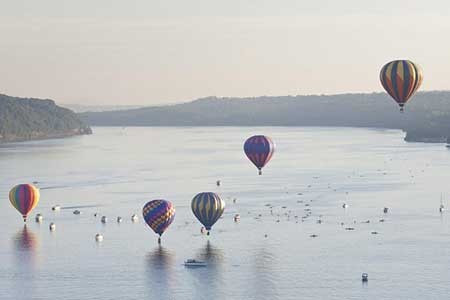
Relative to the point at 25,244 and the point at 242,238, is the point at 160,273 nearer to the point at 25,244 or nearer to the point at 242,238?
the point at 242,238

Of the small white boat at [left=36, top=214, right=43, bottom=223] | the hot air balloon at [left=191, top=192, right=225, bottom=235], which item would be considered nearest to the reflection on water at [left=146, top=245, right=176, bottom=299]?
the hot air balloon at [left=191, top=192, right=225, bottom=235]

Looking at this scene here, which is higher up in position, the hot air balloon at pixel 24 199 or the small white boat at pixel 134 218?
the hot air balloon at pixel 24 199

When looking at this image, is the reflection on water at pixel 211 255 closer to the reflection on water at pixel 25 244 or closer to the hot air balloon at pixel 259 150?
the reflection on water at pixel 25 244

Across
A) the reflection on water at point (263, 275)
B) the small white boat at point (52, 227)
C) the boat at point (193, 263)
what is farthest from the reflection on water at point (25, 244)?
the reflection on water at point (263, 275)

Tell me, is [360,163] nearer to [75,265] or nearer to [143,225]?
[143,225]

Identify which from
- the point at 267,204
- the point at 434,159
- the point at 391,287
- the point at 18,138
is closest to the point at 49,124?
the point at 18,138

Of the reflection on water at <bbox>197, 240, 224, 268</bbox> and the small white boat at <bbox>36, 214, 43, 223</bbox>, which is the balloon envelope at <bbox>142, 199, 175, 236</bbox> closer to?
the reflection on water at <bbox>197, 240, 224, 268</bbox>
